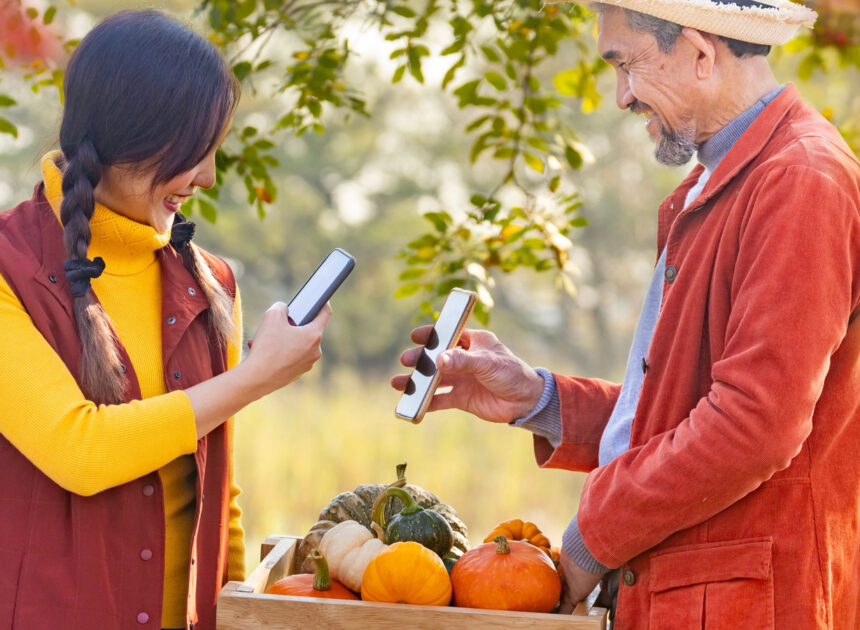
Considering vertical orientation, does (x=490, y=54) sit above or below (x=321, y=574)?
above

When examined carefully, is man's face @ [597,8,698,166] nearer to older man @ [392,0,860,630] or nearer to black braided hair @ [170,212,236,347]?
older man @ [392,0,860,630]

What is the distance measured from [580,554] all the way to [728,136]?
2.51 ft

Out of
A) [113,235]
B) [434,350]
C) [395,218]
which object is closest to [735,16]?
[434,350]

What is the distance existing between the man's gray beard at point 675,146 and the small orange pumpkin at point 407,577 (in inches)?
32.0

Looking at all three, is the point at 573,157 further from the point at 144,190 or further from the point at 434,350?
the point at 144,190

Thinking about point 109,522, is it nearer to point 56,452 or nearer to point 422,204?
point 56,452

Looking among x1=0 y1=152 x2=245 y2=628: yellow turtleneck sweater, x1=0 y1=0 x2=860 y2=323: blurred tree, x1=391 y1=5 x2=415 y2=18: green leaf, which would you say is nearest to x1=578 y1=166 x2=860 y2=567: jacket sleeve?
x1=0 y1=152 x2=245 y2=628: yellow turtleneck sweater

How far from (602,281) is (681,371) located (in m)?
11.8

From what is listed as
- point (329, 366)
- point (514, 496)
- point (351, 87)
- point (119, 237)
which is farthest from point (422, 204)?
point (119, 237)

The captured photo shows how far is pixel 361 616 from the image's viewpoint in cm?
161

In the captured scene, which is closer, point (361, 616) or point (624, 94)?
point (361, 616)

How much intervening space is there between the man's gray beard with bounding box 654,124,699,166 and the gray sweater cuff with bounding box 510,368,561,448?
54 centimetres

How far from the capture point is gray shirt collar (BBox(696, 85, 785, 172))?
1714 mm

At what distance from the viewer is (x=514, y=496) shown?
677 cm
